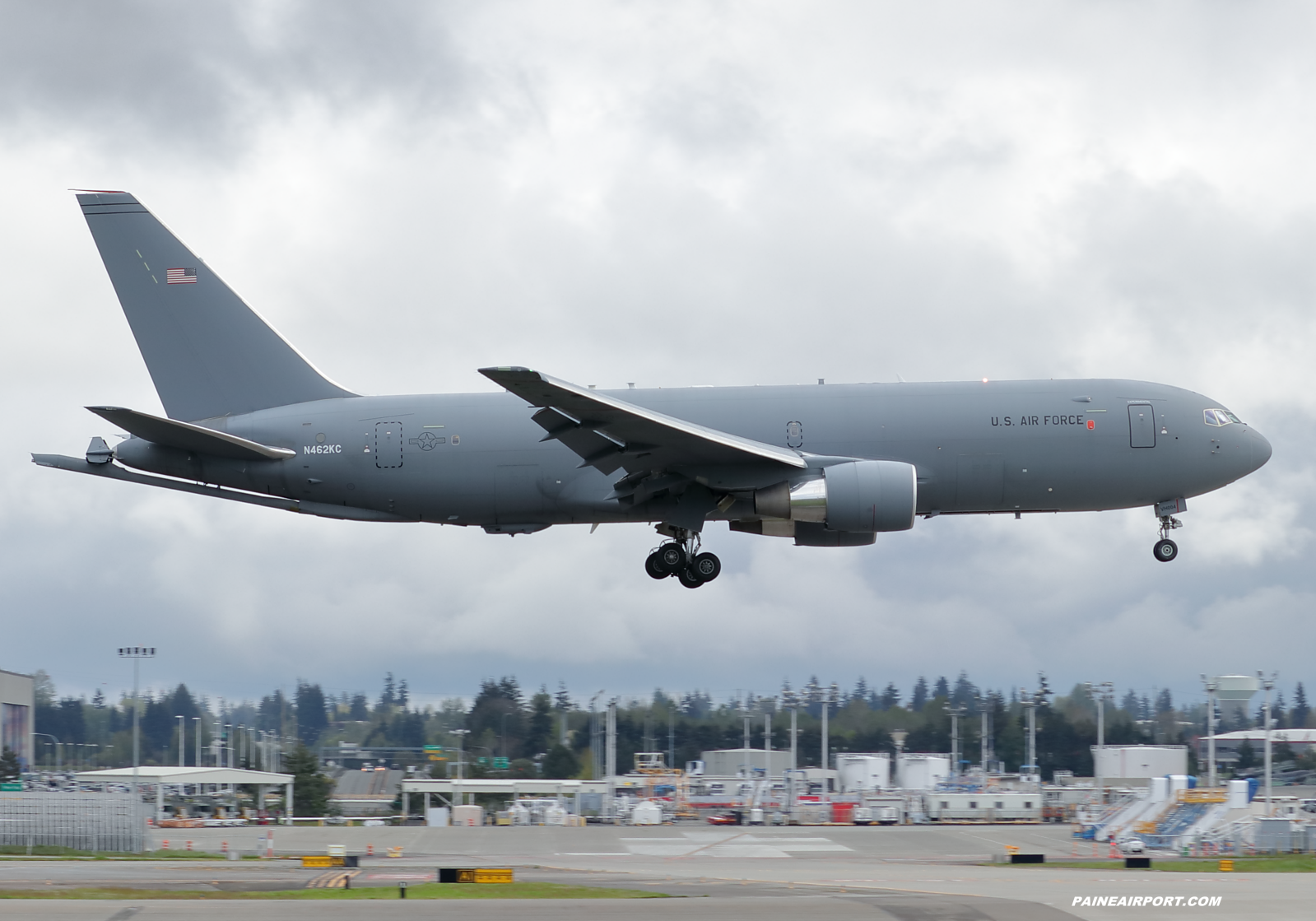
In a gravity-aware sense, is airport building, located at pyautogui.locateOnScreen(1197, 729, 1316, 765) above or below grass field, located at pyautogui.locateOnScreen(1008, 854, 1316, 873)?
below

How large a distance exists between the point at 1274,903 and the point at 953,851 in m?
22.6

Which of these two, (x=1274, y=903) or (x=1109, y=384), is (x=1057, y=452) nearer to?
(x=1109, y=384)

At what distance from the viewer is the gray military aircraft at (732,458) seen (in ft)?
113

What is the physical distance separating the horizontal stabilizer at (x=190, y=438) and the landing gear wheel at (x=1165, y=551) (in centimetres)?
2289

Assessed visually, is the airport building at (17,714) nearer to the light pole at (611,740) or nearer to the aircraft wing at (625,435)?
the light pole at (611,740)

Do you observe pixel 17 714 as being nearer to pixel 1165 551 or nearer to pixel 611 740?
pixel 611 740

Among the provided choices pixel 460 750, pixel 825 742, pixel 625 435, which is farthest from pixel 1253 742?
pixel 625 435

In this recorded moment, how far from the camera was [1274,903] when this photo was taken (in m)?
30.6

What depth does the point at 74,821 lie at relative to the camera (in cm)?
5494

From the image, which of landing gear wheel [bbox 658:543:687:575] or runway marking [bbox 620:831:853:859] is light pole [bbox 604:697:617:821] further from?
landing gear wheel [bbox 658:543:687:575]

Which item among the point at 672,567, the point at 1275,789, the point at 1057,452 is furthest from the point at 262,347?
the point at 1275,789

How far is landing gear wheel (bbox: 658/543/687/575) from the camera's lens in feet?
123

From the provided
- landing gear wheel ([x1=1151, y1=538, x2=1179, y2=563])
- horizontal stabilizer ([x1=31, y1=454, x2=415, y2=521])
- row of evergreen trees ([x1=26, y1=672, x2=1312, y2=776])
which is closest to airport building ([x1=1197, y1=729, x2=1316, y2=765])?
row of evergreen trees ([x1=26, y1=672, x2=1312, y2=776])

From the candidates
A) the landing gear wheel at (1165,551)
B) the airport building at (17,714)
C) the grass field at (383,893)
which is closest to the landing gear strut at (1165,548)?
the landing gear wheel at (1165,551)
